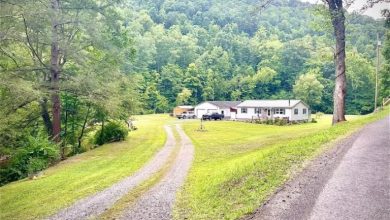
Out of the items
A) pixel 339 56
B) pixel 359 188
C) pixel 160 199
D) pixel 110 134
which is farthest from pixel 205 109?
pixel 359 188

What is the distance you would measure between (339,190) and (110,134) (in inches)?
1083

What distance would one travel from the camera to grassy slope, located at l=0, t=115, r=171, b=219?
13188mm

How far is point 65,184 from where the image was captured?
16438 mm

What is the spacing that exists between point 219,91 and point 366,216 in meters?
99.7

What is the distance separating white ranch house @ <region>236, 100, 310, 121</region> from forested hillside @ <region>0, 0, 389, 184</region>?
10891 millimetres

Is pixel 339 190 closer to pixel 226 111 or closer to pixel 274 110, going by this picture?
pixel 274 110

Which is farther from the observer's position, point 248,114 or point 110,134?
point 248,114

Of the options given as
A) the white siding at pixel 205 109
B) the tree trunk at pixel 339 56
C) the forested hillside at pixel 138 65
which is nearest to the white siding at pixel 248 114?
the white siding at pixel 205 109

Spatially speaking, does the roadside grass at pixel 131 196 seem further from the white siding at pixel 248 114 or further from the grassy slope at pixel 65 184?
the white siding at pixel 248 114

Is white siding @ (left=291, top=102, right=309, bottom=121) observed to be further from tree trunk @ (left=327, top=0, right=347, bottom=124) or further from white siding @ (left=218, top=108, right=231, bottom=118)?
tree trunk @ (left=327, top=0, right=347, bottom=124)

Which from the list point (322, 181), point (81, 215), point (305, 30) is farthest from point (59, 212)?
point (305, 30)

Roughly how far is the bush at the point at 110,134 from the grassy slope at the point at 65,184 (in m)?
8.38

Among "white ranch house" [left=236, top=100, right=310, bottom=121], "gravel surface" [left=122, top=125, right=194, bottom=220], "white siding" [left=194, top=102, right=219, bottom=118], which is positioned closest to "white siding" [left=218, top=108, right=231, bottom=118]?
"white siding" [left=194, top=102, right=219, bottom=118]

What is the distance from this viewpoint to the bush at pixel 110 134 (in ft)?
112
